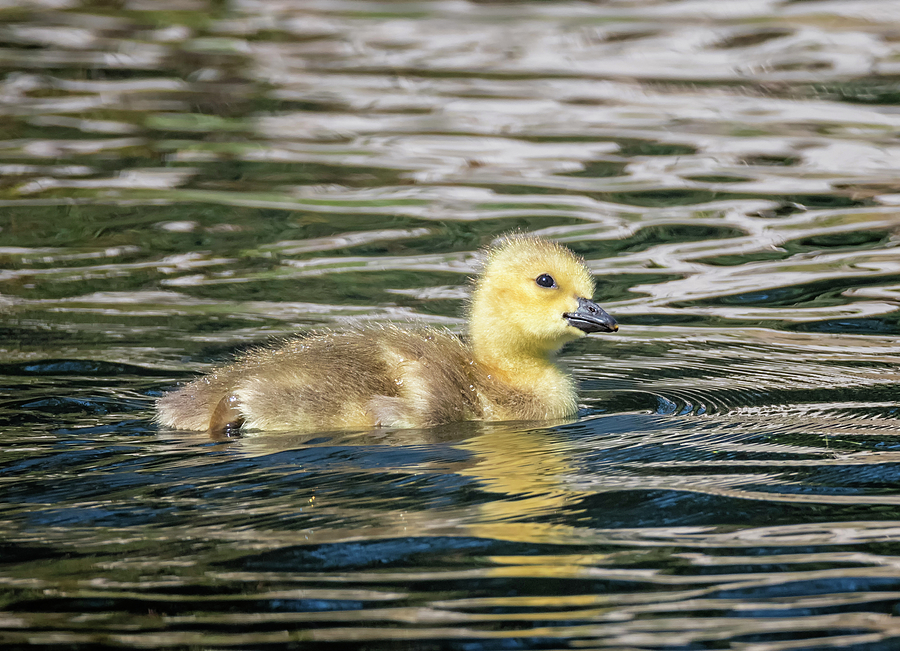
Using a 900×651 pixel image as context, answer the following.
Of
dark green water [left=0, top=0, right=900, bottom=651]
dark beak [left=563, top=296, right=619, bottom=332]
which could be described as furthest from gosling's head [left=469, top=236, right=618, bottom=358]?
dark green water [left=0, top=0, right=900, bottom=651]

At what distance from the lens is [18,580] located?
431 centimetres

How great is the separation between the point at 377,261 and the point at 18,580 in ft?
16.6

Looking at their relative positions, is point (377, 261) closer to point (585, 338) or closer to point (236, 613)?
point (585, 338)

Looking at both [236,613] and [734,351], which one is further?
[734,351]

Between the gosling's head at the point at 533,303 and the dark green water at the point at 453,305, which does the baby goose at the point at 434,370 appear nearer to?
the gosling's head at the point at 533,303

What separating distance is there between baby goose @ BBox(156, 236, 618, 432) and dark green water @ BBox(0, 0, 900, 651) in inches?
5.2

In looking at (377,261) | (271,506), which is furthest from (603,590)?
(377,261)

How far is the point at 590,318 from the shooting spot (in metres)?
6.30

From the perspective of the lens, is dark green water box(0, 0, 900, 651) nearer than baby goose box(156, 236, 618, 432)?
Yes

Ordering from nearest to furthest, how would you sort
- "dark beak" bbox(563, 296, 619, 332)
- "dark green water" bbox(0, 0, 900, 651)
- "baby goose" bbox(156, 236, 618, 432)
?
"dark green water" bbox(0, 0, 900, 651) → "baby goose" bbox(156, 236, 618, 432) → "dark beak" bbox(563, 296, 619, 332)

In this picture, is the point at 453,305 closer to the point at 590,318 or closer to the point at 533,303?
the point at 533,303

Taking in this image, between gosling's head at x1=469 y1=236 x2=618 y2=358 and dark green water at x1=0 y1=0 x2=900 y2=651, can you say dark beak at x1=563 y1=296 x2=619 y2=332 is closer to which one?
gosling's head at x1=469 y1=236 x2=618 y2=358

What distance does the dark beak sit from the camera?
6270 mm

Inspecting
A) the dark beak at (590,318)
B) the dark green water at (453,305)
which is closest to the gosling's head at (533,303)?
the dark beak at (590,318)
